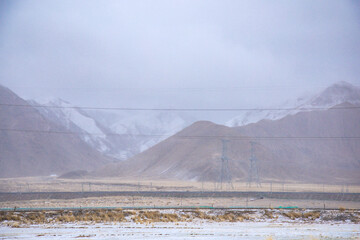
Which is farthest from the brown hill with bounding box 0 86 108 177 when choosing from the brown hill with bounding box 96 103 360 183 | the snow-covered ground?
the snow-covered ground

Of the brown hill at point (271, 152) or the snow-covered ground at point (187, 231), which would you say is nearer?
the snow-covered ground at point (187, 231)

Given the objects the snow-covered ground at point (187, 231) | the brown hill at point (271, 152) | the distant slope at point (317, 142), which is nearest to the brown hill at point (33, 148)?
the brown hill at point (271, 152)

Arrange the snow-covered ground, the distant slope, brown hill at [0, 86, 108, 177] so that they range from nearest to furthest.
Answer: the snow-covered ground → the distant slope → brown hill at [0, 86, 108, 177]

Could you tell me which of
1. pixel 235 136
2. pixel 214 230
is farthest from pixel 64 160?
pixel 214 230

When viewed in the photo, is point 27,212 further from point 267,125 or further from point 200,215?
point 267,125

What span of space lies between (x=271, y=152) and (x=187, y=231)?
12536 cm

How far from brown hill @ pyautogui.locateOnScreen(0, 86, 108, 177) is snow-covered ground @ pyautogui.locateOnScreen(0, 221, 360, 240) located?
124 meters

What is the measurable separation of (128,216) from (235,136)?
114 meters

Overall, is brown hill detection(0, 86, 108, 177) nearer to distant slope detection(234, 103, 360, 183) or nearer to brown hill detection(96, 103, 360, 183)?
brown hill detection(96, 103, 360, 183)

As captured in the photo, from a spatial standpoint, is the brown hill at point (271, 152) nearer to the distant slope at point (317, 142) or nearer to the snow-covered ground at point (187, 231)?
the distant slope at point (317, 142)

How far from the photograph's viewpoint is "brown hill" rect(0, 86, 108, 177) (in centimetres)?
14988

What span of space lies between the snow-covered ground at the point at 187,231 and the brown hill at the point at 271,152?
89.0 metres

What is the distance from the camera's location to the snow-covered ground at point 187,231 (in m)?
23.4

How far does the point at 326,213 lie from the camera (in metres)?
35.3
